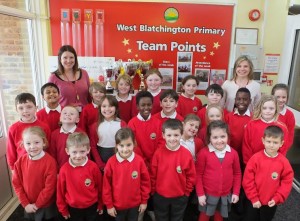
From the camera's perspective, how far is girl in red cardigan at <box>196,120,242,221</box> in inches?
72.7

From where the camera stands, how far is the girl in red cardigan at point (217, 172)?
185 cm

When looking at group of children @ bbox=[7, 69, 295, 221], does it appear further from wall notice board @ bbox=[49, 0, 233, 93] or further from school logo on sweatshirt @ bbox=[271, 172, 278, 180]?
wall notice board @ bbox=[49, 0, 233, 93]

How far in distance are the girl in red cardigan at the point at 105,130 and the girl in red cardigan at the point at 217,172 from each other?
28.0 inches

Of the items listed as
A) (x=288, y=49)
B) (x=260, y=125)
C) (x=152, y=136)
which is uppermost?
(x=288, y=49)

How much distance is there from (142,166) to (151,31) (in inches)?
79.9

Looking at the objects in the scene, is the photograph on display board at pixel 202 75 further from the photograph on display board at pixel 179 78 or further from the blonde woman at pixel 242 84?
the blonde woman at pixel 242 84

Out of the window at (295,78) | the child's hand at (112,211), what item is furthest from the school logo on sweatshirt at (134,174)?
the window at (295,78)

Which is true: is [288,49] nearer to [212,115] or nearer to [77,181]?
[212,115]

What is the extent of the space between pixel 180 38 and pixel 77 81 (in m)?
1.52

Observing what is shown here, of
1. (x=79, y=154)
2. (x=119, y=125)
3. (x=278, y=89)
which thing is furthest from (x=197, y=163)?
(x=278, y=89)

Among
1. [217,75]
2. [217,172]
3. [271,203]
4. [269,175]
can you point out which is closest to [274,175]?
[269,175]

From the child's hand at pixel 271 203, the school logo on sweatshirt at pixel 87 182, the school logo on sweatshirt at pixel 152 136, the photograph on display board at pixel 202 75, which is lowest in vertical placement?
the child's hand at pixel 271 203

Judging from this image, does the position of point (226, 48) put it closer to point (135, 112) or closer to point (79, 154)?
point (135, 112)

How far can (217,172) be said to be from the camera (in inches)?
72.7
